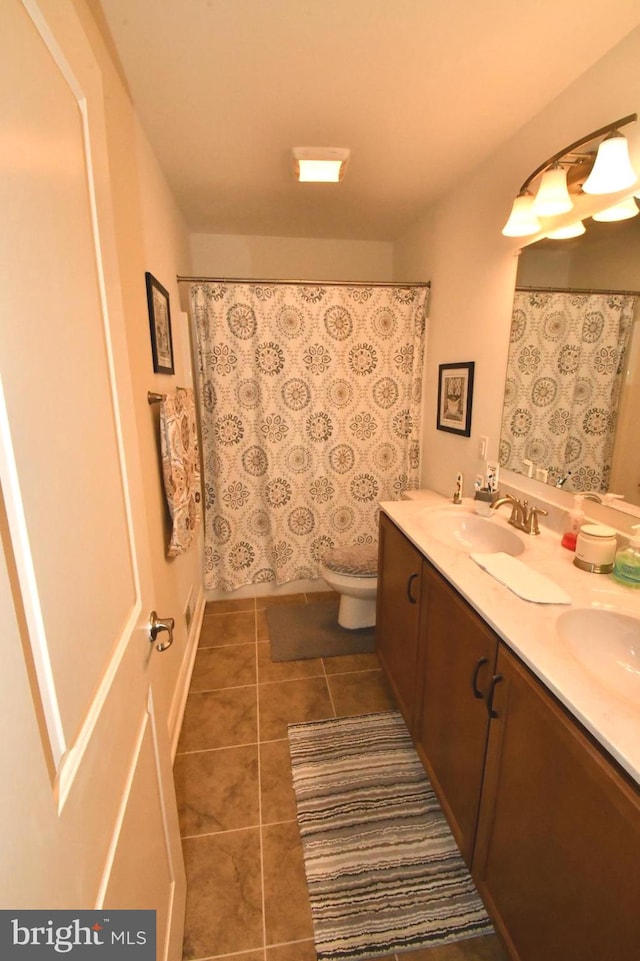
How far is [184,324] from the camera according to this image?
2.27 metres

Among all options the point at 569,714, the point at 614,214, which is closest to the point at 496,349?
the point at 614,214

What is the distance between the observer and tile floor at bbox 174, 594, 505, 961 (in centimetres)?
112

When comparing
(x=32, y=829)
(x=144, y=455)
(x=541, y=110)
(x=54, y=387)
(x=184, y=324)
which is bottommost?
(x=32, y=829)

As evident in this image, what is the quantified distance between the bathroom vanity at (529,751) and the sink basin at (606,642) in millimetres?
25

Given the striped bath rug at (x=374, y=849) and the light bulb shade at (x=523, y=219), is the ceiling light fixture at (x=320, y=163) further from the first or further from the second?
the striped bath rug at (x=374, y=849)

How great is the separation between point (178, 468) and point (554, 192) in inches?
63.7

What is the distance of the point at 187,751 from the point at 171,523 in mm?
926

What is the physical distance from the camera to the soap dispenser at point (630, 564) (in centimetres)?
113

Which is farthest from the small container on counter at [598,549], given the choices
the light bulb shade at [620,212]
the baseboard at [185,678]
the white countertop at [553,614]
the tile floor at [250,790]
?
the baseboard at [185,678]

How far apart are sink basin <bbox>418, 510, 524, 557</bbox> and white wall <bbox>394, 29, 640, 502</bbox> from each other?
404 millimetres

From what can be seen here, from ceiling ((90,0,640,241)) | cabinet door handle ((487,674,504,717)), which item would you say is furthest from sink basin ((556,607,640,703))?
ceiling ((90,0,640,241))

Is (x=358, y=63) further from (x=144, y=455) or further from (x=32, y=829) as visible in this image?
(x=32, y=829)

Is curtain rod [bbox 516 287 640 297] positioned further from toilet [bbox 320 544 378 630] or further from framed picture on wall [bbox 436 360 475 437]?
toilet [bbox 320 544 378 630]

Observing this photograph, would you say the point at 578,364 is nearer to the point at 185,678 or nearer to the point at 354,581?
the point at 354,581
